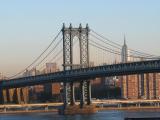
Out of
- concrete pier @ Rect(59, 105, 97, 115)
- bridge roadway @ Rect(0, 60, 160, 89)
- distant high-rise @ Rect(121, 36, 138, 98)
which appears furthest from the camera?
distant high-rise @ Rect(121, 36, 138, 98)

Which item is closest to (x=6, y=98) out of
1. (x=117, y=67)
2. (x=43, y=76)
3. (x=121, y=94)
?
(x=121, y=94)

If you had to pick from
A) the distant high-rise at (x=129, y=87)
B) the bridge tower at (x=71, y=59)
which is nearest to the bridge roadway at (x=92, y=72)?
the bridge tower at (x=71, y=59)

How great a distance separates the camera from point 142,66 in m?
87.1

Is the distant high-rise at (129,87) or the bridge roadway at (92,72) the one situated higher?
the bridge roadway at (92,72)

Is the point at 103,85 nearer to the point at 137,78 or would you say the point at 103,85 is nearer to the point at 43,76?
the point at 137,78

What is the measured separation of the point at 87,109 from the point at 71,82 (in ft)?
13.2

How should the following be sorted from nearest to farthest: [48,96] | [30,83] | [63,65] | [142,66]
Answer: [142,66] → [63,65] → [30,83] → [48,96]

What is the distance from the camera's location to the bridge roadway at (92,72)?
86812 millimetres

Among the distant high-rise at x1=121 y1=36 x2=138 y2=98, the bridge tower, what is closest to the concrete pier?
the bridge tower

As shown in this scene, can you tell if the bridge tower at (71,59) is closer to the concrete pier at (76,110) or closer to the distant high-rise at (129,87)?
the concrete pier at (76,110)

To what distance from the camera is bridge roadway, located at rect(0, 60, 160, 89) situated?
285 feet

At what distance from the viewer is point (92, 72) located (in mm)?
96188

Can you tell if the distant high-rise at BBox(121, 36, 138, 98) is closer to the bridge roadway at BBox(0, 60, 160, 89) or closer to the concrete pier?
the bridge roadway at BBox(0, 60, 160, 89)

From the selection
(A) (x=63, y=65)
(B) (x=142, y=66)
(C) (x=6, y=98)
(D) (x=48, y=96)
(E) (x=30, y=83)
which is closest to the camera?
(B) (x=142, y=66)
